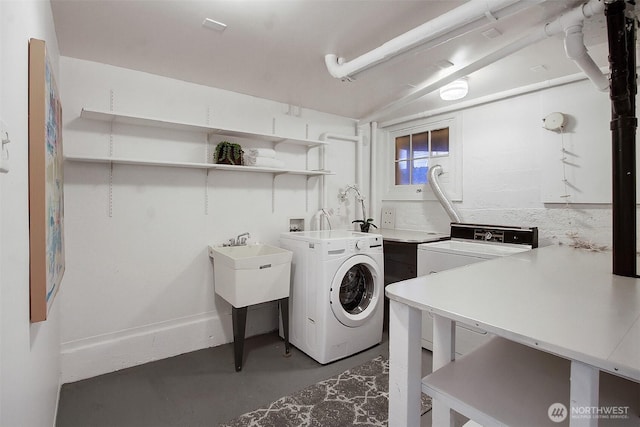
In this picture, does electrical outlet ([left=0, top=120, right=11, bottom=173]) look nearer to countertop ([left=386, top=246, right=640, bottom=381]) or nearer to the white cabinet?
countertop ([left=386, top=246, right=640, bottom=381])

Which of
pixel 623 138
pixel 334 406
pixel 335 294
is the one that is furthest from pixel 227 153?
pixel 623 138

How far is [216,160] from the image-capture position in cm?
267

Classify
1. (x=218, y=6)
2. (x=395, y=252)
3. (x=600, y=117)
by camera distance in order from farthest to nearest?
1. (x=395, y=252)
2. (x=600, y=117)
3. (x=218, y=6)

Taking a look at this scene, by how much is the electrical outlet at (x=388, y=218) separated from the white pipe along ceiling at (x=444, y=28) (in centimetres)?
209

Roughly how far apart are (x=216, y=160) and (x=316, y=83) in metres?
1.06

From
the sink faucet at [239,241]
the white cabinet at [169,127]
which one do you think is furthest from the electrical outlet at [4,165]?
the sink faucet at [239,241]

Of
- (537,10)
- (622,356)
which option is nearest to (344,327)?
(622,356)

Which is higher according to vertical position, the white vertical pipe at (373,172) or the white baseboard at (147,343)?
the white vertical pipe at (373,172)

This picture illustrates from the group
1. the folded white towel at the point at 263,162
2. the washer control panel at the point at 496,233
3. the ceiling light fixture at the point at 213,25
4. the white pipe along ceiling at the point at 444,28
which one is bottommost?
the washer control panel at the point at 496,233

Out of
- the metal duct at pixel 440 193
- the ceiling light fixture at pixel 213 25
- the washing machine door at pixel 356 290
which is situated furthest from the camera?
the metal duct at pixel 440 193

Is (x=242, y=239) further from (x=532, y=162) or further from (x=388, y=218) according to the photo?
(x=532, y=162)

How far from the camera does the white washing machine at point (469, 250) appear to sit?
234 cm

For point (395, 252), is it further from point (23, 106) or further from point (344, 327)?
point (23, 106)

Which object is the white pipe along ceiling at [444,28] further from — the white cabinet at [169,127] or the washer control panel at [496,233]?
the washer control panel at [496,233]
